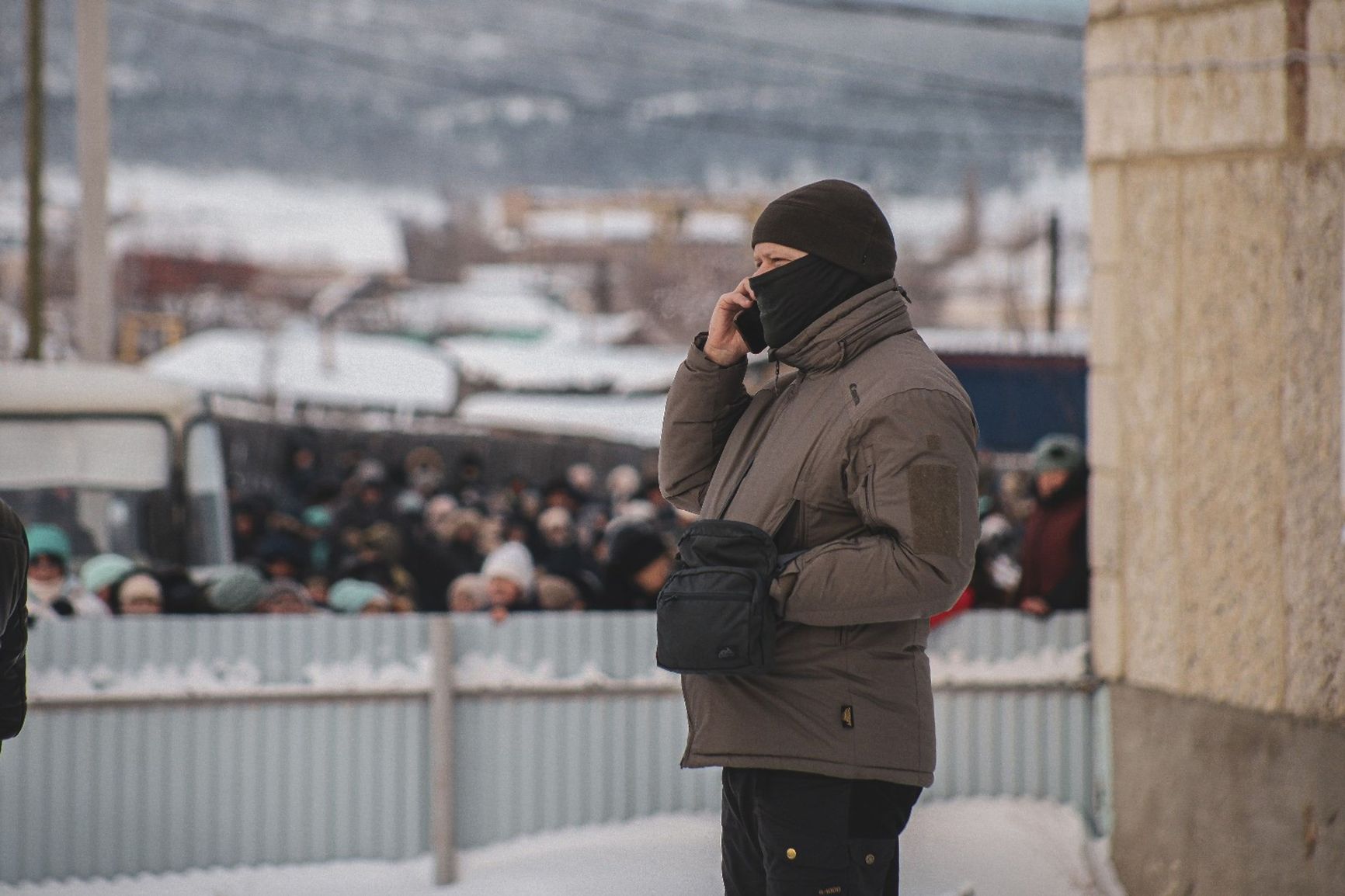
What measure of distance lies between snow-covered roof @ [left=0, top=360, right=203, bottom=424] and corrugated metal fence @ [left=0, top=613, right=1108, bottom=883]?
4.68 meters

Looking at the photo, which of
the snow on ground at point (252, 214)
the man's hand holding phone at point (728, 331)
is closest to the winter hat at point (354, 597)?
the man's hand holding phone at point (728, 331)

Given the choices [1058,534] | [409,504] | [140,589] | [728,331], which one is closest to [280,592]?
[140,589]

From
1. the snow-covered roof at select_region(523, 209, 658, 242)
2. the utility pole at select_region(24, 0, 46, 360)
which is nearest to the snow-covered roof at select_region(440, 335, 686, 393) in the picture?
the utility pole at select_region(24, 0, 46, 360)

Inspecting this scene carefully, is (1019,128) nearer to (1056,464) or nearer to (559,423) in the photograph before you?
(559,423)

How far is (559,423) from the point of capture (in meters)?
40.7

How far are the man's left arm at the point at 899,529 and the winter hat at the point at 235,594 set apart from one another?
4.58m

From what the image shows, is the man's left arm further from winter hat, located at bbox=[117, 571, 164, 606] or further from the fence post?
winter hat, located at bbox=[117, 571, 164, 606]

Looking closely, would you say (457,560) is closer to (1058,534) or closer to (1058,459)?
(1058,459)

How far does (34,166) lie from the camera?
17969 millimetres

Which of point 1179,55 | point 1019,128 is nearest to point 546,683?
point 1179,55

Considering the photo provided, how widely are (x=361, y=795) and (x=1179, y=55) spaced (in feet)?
11.4

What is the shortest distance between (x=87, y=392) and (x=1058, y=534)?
5.93m

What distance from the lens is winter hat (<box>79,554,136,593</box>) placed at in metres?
7.40

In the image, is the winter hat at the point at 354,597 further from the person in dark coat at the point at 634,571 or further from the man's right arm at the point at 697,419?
the man's right arm at the point at 697,419
